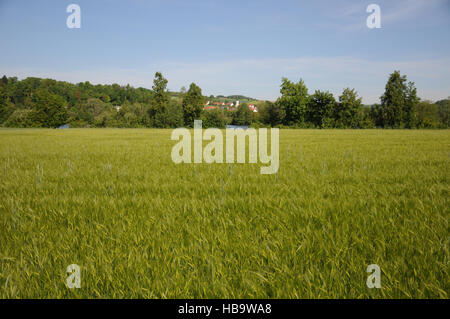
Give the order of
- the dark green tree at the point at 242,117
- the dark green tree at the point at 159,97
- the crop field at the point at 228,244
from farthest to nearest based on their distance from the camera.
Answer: the dark green tree at the point at 242,117
the dark green tree at the point at 159,97
the crop field at the point at 228,244

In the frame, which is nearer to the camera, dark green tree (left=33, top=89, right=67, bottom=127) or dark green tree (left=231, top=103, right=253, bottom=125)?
dark green tree (left=33, top=89, right=67, bottom=127)

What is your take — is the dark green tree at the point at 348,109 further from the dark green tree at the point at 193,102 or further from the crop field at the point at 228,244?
the crop field at the point at 228,244

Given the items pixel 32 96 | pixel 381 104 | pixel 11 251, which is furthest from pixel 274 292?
pixel 32 96

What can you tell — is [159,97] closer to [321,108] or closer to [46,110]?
[46,110]

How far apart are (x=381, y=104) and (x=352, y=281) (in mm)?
76997

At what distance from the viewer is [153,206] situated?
113 inches

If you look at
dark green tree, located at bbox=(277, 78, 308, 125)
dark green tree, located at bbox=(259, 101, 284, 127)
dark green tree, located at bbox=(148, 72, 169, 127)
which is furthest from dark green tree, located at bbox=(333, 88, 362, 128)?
dark green tree, located at bbox=(148, 72, 169, 127)

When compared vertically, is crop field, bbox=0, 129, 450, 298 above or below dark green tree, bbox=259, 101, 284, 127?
below

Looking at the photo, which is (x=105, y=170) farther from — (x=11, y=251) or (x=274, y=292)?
(x=274, y=292)

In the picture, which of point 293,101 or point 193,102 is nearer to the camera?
point 293,101

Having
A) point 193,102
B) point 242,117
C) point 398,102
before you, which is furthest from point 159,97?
point 398,102

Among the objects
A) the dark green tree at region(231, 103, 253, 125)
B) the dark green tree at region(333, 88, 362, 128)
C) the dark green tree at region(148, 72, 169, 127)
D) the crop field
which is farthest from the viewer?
the dark green tree at region(231, 103, 253, 125)

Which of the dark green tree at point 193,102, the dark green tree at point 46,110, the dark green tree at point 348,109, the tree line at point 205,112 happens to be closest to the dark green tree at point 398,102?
the tree line at point 205,112

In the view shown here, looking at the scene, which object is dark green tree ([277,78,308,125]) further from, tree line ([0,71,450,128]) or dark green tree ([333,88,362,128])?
dark green tree ([333,88,362,128])
